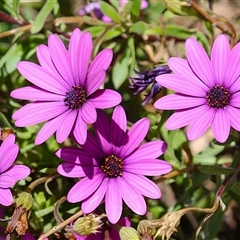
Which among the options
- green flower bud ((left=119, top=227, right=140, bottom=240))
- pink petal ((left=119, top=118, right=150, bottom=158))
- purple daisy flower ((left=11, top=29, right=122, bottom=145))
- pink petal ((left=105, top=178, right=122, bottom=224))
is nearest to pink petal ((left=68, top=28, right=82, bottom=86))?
purple daisy flower ((left=11, top=29, right=122, bottom=145))

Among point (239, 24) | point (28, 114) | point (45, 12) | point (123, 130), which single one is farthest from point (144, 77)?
point (239, 24)

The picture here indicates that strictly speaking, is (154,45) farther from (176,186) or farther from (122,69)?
(176,186)

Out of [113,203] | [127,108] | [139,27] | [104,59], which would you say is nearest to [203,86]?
[104,59]

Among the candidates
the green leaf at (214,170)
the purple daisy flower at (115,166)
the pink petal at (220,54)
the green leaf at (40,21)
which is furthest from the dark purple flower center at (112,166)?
the green leaf at (40,21)

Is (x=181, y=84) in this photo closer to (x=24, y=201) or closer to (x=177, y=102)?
(x=177, y=102)

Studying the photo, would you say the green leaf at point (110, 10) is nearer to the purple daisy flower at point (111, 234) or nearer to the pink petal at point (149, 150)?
the pink petal at point (149, 150)
